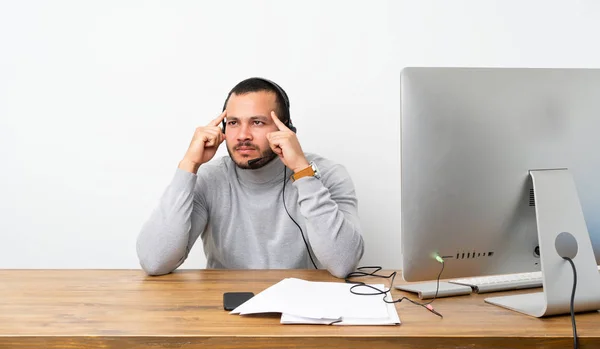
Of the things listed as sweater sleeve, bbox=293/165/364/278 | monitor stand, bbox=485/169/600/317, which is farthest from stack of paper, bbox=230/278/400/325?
monitor stand, bbox=485/169/600/317

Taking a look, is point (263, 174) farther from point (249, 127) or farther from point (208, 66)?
point (208, 66)

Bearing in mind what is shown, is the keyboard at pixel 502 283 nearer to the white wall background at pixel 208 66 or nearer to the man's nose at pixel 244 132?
the man's nose at pixel 244 132

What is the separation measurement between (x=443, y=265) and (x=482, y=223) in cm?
11

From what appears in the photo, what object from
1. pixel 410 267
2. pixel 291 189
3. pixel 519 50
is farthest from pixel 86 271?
pixel 519 50

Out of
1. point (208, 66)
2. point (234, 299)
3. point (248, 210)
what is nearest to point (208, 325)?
point (234, 299)

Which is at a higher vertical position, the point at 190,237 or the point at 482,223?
the point at 482,223

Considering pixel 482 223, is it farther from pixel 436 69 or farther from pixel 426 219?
pixel 436 69

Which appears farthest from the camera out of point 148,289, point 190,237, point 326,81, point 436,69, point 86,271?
point 326,81

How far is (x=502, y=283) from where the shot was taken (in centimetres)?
147

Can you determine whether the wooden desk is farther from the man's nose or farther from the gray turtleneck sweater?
the man's nose

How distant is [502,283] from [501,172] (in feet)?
1.22

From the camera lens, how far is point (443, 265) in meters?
1.25

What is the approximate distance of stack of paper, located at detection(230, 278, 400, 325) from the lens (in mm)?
1166

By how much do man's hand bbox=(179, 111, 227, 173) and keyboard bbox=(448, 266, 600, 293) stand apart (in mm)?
791
